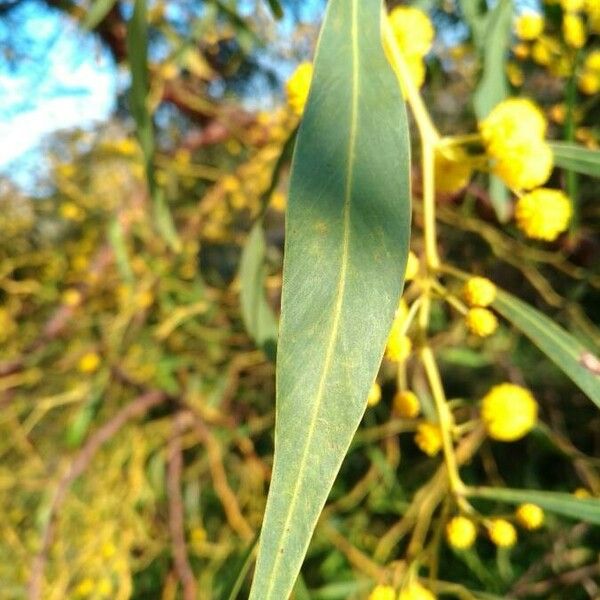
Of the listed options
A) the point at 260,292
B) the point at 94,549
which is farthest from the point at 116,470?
the point at 260,292

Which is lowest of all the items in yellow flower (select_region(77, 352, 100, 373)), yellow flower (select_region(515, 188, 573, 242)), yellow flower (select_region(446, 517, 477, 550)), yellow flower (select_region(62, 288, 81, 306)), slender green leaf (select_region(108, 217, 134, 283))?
yellow flower (select_region(77, 352, 100, 373))

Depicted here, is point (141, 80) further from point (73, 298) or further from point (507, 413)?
point (73, 298)

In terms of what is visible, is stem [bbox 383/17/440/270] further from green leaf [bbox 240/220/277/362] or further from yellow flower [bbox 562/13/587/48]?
yellow flower [bbox 562/13/587/48]

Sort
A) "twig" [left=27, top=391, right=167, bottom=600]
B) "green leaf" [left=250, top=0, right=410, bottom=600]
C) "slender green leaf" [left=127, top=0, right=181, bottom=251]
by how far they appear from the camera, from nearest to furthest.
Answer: "green leaf" [left=250, top=0, right=410, bottom=600], "slender green leaf" [left=127, top=0, right=181, bottom=251], "twig" [left=27, top=391, right=167, bottom=600]

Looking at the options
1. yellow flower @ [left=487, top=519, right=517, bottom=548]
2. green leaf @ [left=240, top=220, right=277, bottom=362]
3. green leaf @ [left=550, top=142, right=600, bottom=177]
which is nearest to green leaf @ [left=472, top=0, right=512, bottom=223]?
green leaf @ [left=550, top=142, right=600, bottom=177]

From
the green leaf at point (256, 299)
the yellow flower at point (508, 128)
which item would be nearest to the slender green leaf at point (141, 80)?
the green leaf at point (256, 299)

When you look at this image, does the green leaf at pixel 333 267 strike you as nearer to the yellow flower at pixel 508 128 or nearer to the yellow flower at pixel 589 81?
the yellow flower at pixel 508 128

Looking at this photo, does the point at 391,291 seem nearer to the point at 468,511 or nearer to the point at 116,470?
the point at 468,511

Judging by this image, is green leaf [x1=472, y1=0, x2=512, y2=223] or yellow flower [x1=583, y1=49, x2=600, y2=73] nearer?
green leaf [x1=472, y1=0, x2=512, y2=223]
